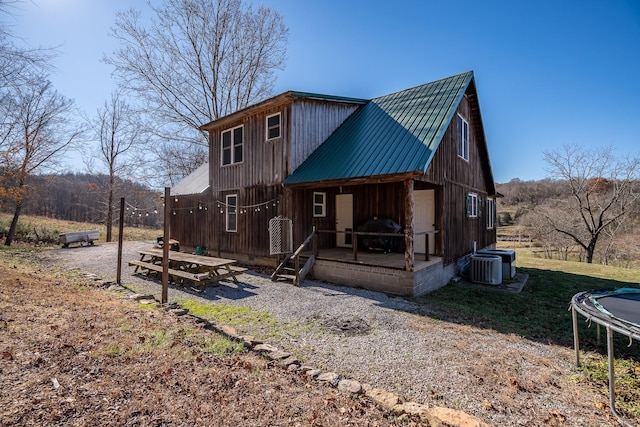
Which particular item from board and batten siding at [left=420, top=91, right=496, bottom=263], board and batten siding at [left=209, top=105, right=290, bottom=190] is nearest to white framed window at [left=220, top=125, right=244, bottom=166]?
board and batten siding at [left=209, top=105, right=290, bottom=190]

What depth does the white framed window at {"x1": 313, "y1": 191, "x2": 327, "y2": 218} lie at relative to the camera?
11.2m

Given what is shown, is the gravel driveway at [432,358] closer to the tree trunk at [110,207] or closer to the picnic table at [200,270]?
the picnic table at [200,270]

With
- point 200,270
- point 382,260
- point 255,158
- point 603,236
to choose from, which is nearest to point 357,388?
point 382,260

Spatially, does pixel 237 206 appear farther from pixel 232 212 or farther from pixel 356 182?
pixel 356 182

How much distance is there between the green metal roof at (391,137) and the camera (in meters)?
8.06

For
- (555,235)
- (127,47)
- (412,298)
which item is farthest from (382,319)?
(555,235)

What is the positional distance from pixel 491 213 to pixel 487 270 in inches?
294

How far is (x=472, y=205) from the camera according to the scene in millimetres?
12555

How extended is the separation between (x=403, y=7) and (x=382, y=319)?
1090 centimetres

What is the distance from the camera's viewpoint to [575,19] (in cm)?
1012

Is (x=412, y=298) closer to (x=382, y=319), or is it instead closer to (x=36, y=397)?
(x=382, y=319)

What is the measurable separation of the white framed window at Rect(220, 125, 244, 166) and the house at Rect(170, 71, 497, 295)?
1.7 inches

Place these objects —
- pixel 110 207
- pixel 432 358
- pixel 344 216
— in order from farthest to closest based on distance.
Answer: pixel 110 207 < pixel 344 216 < pixel 432 358

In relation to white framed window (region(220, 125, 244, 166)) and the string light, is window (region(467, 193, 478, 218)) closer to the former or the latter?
the string light
